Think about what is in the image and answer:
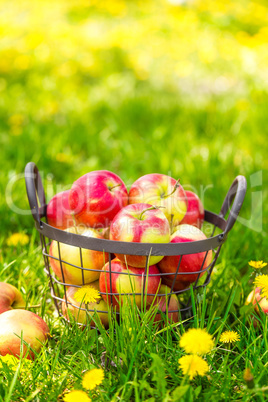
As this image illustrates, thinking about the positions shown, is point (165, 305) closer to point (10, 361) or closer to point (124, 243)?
point (124, 243)

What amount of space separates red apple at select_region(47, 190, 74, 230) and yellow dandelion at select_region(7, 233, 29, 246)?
1.30 ft

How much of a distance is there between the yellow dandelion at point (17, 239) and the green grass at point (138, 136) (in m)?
0.03

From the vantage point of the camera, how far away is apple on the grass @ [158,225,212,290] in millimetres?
1287

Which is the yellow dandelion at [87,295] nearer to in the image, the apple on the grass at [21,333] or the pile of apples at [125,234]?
the pile of apples at [125,234]

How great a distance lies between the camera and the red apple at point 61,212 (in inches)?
58.0

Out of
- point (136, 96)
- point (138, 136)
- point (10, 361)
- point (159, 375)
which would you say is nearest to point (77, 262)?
point (10, 361)

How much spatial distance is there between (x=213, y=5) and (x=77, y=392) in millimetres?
7025

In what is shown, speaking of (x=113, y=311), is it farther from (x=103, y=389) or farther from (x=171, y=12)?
(x=171, y=12)

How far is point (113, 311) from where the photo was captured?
1288 millimetres

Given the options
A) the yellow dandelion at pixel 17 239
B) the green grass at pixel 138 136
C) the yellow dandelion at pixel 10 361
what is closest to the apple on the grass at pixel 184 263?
the green grass at pixel 138 136

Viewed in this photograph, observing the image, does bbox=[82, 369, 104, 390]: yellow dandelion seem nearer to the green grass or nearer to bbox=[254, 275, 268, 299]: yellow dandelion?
the green grass

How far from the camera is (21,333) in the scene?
112 centimetres

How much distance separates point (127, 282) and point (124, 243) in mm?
150

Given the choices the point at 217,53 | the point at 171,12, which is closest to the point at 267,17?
the point at 171,12
